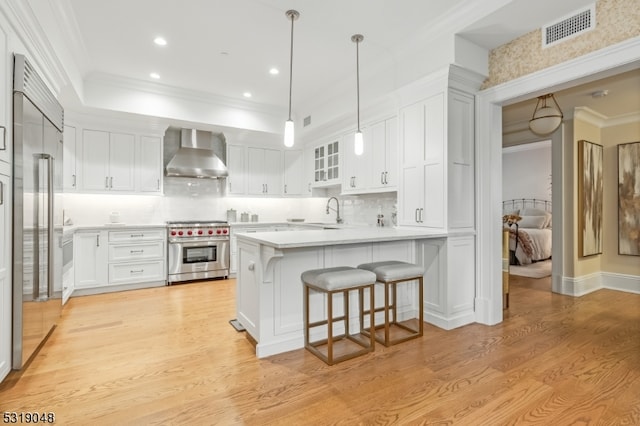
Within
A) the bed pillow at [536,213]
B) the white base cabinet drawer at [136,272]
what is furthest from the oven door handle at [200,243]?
the bed pillow at [536,213]

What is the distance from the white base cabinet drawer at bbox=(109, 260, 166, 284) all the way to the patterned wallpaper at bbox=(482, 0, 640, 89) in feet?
16.3

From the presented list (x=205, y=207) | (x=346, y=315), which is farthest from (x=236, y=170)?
(x=346, y=315)

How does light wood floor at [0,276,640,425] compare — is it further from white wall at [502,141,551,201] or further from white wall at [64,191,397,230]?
white wall at [502,141,551,201]

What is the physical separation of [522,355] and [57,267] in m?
4.09

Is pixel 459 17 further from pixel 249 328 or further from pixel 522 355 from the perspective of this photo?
pixel 249 328

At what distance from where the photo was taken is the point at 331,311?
7.83 ft

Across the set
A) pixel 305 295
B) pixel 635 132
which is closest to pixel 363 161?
pixel 305 295

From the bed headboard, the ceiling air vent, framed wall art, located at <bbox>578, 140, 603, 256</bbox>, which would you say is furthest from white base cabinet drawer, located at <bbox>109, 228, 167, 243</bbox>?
the bed headboard

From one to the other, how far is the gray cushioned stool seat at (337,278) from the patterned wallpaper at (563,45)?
2.36m

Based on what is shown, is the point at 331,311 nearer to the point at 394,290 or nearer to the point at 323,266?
the point at 323,266

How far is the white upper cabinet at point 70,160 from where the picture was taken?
4574 millimetres

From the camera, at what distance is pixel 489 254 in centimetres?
333

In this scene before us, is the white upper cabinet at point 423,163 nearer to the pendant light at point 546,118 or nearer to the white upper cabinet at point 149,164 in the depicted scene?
the pendant light at point 546,118

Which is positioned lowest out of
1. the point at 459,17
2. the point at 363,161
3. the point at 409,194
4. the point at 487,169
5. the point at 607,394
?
the point at 607,394
